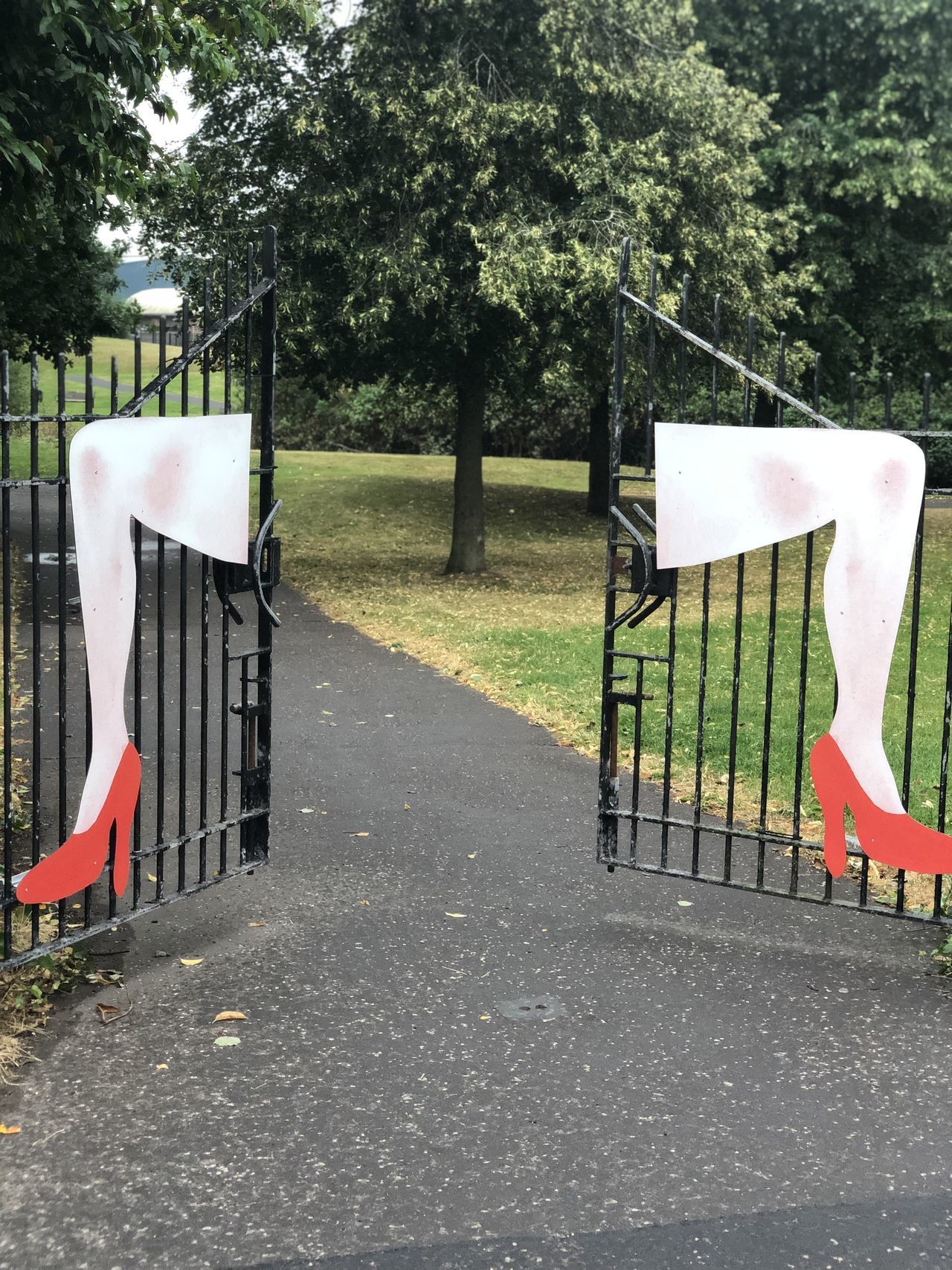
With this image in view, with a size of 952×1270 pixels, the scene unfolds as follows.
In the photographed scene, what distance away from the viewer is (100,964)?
203 inches

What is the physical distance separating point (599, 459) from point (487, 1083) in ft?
70.4

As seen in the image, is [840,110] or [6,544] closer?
[6,544]

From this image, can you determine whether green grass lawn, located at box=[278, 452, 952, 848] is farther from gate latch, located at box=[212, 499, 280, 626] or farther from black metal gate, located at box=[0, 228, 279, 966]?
gate latch, located at box=[212, 499, 280, 626]

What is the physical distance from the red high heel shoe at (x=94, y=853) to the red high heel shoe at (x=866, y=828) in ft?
8.47

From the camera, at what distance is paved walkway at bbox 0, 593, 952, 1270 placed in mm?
3486

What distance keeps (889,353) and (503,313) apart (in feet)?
30.5

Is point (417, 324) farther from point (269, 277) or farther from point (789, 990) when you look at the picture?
point (789, 990)

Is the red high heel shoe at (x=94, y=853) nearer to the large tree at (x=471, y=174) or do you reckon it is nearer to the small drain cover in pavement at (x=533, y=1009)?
the small drain cover in pavement at (x=533, y=1009)

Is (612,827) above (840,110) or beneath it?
beneath

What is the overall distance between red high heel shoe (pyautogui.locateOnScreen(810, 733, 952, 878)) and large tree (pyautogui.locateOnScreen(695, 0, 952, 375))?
15.2 m

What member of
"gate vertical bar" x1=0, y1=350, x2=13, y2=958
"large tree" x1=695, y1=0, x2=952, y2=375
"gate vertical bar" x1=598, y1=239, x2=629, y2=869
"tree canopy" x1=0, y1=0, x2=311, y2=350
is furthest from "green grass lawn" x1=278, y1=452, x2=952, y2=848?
"tree canopy" x1=0, y1=0, x2=311, y2=350

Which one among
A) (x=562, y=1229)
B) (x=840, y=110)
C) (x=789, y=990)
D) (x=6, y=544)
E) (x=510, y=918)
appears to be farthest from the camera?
(x=840, y=110)

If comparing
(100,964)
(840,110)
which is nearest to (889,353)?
(840,110)

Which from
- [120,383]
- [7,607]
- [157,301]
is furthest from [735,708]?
[120,383]
